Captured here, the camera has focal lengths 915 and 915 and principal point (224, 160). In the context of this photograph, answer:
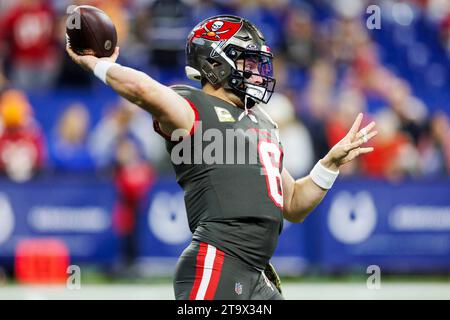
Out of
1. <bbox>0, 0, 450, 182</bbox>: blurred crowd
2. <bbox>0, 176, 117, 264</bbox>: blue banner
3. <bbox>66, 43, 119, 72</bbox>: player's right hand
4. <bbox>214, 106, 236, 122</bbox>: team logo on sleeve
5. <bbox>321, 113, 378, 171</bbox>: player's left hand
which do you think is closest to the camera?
<bbox>66, 43, 119, 72</bbox>: player's right hand

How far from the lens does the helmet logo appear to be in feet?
16.4

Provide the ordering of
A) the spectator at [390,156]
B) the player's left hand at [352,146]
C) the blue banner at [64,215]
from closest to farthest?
the player's left hand at [352,146] < the blue banner at [64,215] < the spectator at [390,156]

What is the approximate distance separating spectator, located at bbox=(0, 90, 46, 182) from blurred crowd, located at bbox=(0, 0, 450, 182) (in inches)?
0.5

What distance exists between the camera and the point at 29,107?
11.5 m

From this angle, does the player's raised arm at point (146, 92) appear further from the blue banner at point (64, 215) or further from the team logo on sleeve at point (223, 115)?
the blue banner at point (64, 215)

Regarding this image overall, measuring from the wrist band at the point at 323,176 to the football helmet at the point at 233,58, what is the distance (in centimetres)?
→ 60

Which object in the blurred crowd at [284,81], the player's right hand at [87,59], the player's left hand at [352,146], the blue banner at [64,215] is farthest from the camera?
the blurred crowd at [284,81]

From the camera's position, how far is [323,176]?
5.32 meters

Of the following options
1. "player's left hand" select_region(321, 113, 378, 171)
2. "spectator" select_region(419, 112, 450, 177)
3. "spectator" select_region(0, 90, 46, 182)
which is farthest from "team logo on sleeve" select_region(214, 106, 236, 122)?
"spectator" select_region(419, 112, 450, 177)

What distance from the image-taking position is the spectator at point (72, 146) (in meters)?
11.2

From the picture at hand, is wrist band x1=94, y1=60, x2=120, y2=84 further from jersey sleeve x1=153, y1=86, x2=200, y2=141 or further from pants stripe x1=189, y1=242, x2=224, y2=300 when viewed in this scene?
pants stripe x1=189, y1=242, x2=224, y2=300

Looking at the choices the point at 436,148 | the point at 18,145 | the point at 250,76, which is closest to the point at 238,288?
the point at 250,76

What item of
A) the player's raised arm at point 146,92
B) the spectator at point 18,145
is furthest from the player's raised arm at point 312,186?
the spectator at point 18,145
